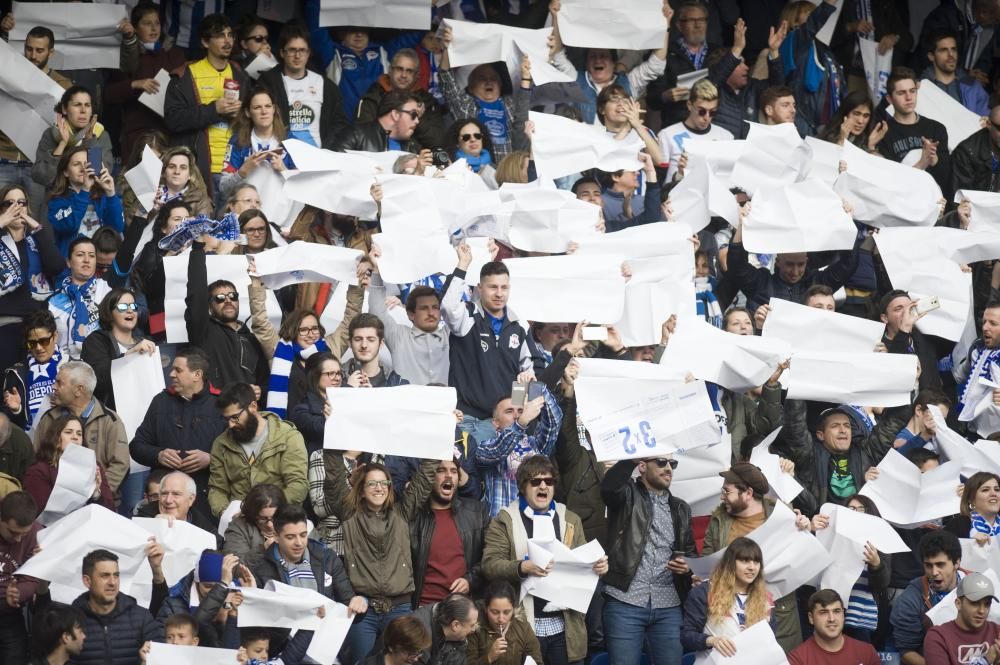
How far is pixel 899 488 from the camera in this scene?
37.9ft

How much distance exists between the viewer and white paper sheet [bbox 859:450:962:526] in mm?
11484

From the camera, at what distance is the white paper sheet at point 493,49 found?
579 inches

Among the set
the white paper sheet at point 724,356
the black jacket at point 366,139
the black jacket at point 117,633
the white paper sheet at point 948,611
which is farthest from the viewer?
the black jacket at point 366,139

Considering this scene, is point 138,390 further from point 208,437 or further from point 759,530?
point 759,530

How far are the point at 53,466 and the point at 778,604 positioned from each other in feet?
13.6

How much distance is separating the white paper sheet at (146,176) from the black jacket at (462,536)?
3.55m

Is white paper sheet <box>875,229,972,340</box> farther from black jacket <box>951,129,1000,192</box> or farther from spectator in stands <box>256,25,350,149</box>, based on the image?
spectator in stands <box>256,25,350,149</box>

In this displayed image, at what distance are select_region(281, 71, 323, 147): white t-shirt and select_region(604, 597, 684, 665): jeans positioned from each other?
4.94 meters

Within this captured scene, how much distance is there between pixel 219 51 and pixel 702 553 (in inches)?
220

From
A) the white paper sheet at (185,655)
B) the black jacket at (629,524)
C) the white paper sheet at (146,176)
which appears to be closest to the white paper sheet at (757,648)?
the black jacket at (629,524)

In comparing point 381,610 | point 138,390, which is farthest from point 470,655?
point 138,390

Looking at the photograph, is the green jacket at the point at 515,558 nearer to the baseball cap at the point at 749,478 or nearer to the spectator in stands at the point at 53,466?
the baseball cap at the point at 749,478

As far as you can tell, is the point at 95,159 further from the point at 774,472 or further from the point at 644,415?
the point at 774,472

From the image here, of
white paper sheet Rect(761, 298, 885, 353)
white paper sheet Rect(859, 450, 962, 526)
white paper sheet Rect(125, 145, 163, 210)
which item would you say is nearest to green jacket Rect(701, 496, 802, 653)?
white paper sheet Rect(859, 450, 962, 526)
